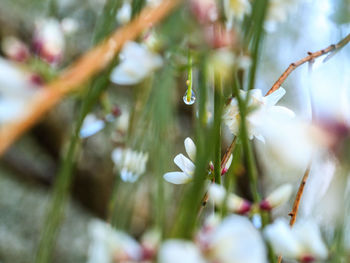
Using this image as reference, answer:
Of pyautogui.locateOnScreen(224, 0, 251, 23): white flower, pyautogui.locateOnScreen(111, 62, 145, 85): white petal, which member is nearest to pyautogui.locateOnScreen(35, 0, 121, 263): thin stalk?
pyautogui.locateOnScreen(111, 62, 145, 85): white petal

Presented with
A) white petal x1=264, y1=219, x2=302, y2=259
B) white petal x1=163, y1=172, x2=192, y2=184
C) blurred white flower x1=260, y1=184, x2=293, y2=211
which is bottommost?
white petal x1=264, y1=219, x2=302, y2=259

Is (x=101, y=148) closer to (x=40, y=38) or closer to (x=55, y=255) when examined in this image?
(x=55, y=255)

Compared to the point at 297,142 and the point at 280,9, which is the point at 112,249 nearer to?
the point at 297,142

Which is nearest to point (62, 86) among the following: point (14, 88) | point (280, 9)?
point (14, 88)

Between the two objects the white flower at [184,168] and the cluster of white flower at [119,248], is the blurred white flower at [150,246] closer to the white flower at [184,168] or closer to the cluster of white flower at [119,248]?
the cluster of white flower at [119,248]

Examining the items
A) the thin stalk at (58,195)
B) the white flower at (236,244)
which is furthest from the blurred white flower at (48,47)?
the white flower at (236,244)

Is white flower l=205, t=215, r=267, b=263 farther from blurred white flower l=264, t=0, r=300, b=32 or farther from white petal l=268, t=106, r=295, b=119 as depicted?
blurred white flower l=264, t=0, r=300, b=32
